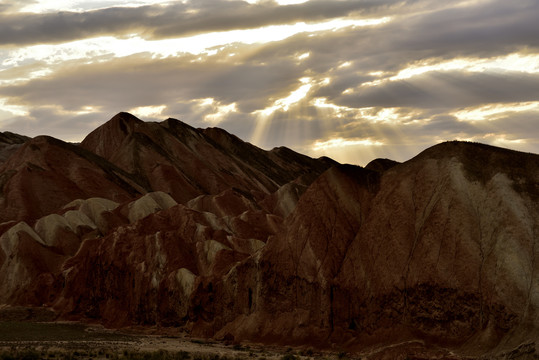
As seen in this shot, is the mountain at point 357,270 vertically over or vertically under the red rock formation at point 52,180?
under

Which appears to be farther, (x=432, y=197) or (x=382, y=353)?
(x=432, y=197)

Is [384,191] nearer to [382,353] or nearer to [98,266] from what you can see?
[382,353]

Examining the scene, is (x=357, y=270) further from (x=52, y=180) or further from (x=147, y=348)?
(x=52, y=180)

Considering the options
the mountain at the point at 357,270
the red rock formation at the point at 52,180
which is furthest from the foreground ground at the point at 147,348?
the red rock formation at the point at 52,180

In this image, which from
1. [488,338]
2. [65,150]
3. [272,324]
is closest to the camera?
[488,338]

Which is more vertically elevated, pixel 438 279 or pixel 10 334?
pixel 438 279

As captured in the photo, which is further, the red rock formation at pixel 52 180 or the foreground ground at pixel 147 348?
the red rock formation at pixel 52 180

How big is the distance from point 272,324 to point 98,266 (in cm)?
3339

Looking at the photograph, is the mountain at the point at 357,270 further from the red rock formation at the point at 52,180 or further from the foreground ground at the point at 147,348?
the red rock formation at the point at 52,180

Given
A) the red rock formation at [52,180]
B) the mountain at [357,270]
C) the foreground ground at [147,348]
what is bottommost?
the foreground ground at [147,348]

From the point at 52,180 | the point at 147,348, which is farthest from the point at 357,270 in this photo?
the point at 52,180

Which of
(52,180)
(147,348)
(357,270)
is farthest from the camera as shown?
(52,180)

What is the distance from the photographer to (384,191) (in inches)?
2542

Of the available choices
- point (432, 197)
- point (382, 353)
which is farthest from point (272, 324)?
point (432, 197)
